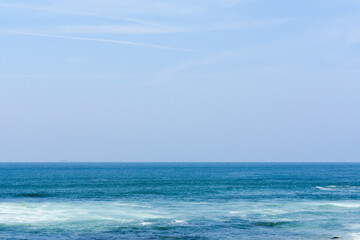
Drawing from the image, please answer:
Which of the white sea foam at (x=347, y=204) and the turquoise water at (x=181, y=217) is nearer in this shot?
the turquoise water at (x=181, y=217)

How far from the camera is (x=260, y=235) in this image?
42.8 meters

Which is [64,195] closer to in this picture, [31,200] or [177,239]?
[31,200]

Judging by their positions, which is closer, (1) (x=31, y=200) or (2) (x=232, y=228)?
(2) (x=232, y=228)

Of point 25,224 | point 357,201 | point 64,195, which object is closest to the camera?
point 25,224

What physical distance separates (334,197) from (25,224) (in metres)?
50.6

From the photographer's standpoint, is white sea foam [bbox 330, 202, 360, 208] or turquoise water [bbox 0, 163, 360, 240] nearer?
turquoise water [bbox 0, 163, 360, 240]

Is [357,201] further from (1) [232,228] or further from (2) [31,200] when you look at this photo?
(2) [31,200]

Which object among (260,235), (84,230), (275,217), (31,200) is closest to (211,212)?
(275,217)

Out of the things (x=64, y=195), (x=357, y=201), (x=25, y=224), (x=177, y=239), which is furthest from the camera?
(x=64, y=195)

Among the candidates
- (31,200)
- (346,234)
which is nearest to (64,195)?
(31,200)

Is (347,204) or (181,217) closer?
(181,217)

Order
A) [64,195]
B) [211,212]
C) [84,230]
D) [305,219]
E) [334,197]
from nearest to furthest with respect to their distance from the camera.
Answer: [84,230], [305,219], [211,212], [334,197], [64,195]

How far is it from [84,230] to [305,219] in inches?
961

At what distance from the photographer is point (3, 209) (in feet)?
Result: 194
